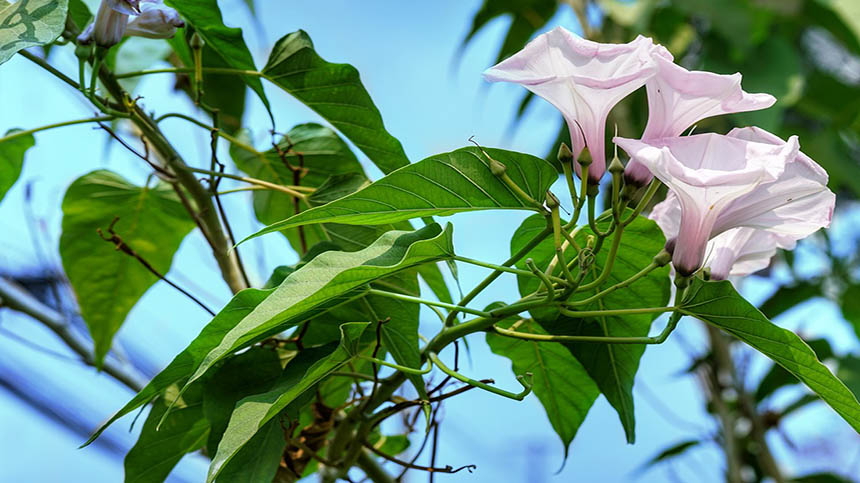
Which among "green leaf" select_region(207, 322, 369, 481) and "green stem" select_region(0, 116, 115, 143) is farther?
"green stem" select_region(0, 116, 115, 143)

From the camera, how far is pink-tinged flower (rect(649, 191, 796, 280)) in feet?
1.04

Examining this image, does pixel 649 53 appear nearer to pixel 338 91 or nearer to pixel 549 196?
pixel 549 196

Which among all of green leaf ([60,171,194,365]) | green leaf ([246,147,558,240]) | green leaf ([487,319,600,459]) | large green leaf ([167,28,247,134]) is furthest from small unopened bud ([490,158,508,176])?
large green leaf ([167,28,247,134])

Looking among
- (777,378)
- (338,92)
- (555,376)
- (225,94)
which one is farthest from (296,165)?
(777,378)

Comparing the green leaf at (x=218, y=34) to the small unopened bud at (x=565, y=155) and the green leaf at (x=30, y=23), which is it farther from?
the small unopened bud at (x=565, y=155)

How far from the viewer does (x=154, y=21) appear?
1.11 ft

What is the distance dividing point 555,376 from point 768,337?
0.13m

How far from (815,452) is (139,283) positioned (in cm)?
189

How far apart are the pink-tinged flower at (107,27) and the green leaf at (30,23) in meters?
0.02

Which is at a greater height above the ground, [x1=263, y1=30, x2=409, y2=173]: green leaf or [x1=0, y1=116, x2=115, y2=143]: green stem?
[x1=0, y1=116, x2=115, y2=143]: green stem

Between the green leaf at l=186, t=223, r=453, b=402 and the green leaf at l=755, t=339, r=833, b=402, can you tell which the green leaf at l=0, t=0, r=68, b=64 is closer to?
the green leaf at l=186, t=223, r=453, b=402

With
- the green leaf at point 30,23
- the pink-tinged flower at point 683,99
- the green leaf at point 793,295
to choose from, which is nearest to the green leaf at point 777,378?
the green leaf at point 793,295

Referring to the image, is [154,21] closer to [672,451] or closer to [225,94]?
[225,94]

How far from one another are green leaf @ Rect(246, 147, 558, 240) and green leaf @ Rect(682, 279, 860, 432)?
2.6 inches
